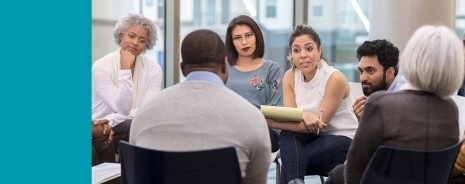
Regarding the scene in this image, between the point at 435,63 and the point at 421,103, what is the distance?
14 cm

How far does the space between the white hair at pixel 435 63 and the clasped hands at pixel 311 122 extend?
117 centimetres

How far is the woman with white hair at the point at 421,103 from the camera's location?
7.18 ft

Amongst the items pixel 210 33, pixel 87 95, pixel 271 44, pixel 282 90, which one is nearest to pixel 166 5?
pixel 271 44

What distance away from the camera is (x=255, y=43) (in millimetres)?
3920

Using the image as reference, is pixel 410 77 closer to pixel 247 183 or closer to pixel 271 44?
pixel 247 183

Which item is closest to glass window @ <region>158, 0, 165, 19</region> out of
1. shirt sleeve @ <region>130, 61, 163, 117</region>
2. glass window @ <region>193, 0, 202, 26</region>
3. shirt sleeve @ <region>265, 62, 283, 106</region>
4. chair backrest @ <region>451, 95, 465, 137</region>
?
glass window @ <region>193, 0, 202, 26</region>

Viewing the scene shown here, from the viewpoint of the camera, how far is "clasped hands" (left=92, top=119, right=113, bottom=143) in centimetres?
332

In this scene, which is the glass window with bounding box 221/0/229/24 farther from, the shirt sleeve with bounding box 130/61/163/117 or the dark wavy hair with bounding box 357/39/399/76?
the dark wavy hair with bounding box 357/39/399/76

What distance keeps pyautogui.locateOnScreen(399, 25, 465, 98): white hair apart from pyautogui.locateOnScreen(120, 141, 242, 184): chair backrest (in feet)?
2.36

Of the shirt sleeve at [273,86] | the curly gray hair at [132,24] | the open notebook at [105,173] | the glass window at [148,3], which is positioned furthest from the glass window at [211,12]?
the open notebook at [105,173]

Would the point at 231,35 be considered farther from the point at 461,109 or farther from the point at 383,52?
the point at 461,109

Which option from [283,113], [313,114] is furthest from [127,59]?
[313,114]

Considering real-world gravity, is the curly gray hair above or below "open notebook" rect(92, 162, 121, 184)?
above

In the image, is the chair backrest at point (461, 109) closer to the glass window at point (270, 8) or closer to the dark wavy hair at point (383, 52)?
the dark wavy hair at point (383, 52)
